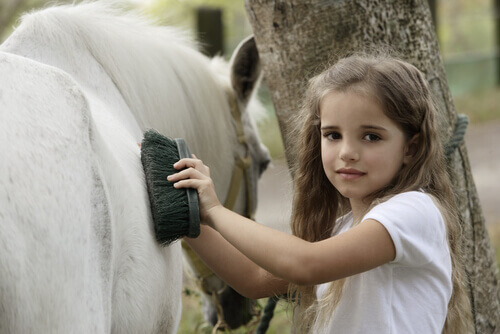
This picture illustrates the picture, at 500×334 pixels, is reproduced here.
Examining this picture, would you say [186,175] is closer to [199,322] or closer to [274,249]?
[274,249]

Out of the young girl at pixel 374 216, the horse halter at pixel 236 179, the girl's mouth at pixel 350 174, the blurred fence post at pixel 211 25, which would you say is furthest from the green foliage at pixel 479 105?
the girl's mouth at pixel 350 174

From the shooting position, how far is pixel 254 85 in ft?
8.20

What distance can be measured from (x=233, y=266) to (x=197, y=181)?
15.9 inches

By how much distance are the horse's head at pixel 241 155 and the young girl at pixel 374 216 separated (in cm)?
91

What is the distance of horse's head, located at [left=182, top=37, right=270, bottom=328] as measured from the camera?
2422mm

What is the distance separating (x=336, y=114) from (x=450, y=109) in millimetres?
1026

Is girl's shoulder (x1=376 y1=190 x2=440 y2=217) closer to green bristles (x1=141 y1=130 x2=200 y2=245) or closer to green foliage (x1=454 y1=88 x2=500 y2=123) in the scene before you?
green bristles (x1=141 y1=130 x2=200 y2=245)

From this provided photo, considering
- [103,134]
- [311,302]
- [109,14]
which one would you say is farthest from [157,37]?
[311,302]

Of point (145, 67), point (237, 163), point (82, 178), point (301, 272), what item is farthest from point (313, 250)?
point (237, 163)

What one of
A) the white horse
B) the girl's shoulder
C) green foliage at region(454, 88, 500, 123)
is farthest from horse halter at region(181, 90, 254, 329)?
green foliage at region(454, 88, 500, 123)

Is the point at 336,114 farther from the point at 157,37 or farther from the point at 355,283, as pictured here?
the point at 157,37

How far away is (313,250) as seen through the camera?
1.31 metres

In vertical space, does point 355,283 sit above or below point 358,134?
below

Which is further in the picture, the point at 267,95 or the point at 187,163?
the point at 267,95
